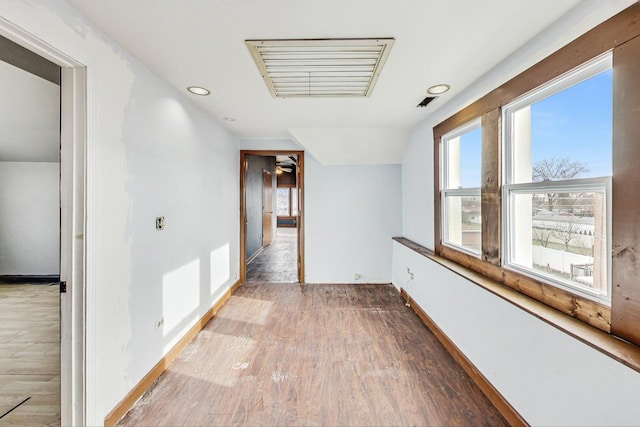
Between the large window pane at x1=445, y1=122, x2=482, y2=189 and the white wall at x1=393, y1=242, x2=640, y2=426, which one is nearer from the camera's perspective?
the white wall at x1=393, y1=242, x2=640, y2=426

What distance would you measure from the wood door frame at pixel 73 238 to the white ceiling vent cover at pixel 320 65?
98 centimetres

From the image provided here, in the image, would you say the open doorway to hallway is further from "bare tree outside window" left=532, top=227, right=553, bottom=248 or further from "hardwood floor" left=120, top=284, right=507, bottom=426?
"bare tree outside window" left=532, top=227, right=553, bottom=248

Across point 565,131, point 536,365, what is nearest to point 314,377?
point 536,365

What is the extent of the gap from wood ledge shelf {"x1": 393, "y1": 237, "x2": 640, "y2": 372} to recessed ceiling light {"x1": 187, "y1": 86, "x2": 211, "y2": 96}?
8.52 ft

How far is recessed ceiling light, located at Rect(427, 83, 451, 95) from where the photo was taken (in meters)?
2.11

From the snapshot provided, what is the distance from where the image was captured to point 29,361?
2.08 metres

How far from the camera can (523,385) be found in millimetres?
1438

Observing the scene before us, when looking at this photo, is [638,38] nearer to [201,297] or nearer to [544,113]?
[544,113]

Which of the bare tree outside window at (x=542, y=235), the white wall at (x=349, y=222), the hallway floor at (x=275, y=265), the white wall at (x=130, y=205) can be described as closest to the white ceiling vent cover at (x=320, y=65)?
the white wall at (x=130, y=205)

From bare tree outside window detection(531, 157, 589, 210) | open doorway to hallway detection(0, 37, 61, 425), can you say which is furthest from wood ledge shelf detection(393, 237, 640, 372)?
open doorway to hallway detection(0, 37, 61, 425)

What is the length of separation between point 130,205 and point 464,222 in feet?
8.70

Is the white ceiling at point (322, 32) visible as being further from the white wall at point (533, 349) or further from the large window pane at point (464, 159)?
the large window pane at point (464, 159)

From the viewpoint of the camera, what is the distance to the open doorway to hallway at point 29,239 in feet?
5.37

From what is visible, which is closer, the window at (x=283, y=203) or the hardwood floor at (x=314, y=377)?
the hardwood floor at (x=314, y=377)
